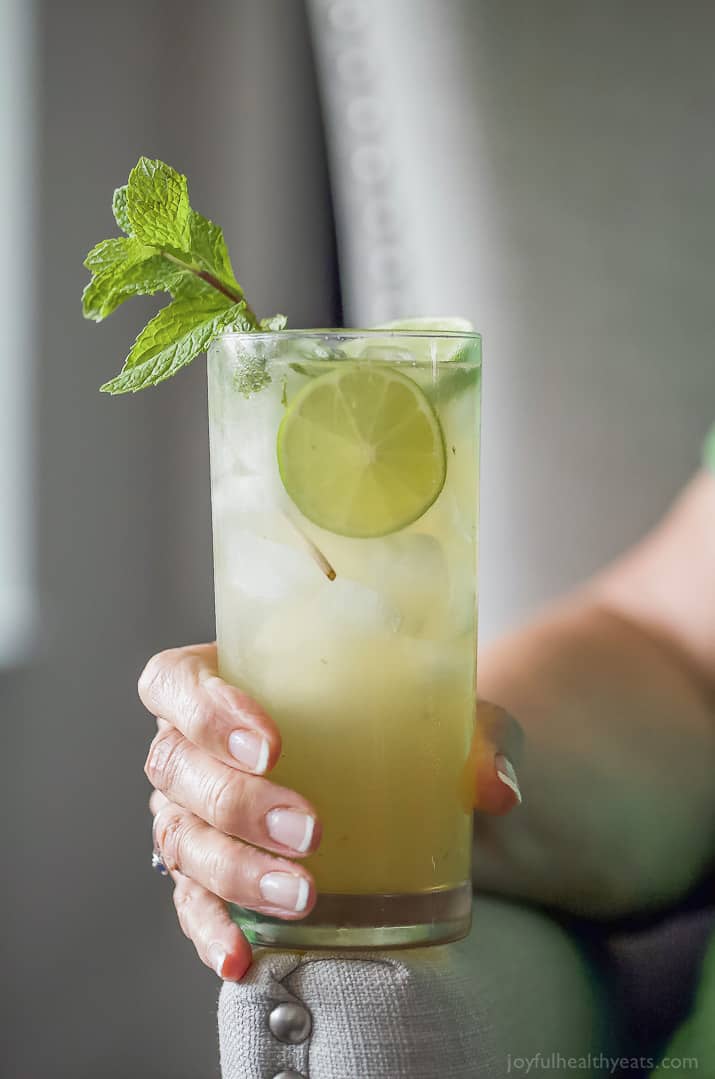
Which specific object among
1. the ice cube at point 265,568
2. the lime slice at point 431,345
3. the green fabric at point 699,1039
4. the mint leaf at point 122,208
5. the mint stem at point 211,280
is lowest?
the green fabric at point 699,1039

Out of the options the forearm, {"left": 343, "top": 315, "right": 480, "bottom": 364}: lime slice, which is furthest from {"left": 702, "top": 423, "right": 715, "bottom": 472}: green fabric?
{"left": 343, "top": 315, "right": 480, "bottom": 364}: lime slice

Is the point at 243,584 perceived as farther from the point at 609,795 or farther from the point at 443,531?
the point at 609,795

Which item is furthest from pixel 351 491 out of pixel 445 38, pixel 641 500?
pixel 445 38

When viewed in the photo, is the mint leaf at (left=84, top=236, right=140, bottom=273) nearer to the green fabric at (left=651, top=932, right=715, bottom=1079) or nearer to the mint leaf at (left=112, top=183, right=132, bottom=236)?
the mint leaf at (left=112, top=183, right=132, bottom=236)

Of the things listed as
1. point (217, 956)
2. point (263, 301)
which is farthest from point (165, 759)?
point (263, 301)

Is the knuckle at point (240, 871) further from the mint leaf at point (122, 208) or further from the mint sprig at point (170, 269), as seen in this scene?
the mint leaf at point (122, 208)

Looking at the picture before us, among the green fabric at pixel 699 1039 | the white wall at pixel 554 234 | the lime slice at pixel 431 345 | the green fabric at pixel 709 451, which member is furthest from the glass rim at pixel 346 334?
the white wall at pixel 554 234

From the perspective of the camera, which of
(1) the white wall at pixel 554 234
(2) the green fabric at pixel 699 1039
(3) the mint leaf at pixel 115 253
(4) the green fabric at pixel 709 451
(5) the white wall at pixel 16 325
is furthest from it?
(5) the white wall at pixel 16 325
